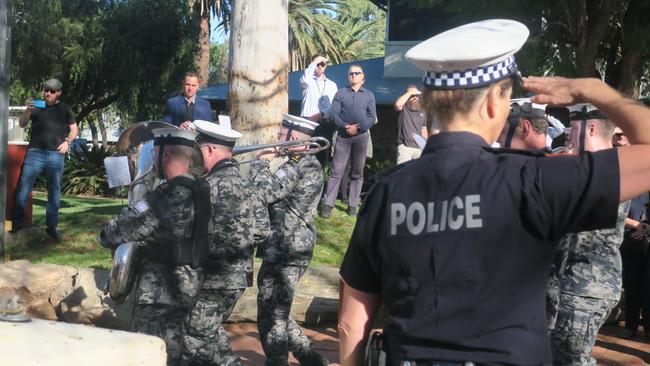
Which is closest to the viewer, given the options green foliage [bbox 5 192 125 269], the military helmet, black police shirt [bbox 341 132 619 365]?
black police shirt [bbox 341 132 619 365]

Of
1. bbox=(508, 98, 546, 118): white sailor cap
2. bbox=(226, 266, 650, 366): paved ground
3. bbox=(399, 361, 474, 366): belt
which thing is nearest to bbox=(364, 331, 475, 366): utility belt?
bbox=(399, 361, 474, 366): belt

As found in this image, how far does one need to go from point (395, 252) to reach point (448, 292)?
0.19 meters

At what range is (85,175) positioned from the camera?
2044 centimetres

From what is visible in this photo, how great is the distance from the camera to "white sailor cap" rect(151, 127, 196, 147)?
559cm

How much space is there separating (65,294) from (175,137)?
337 cm

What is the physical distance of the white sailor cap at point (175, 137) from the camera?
5.59m

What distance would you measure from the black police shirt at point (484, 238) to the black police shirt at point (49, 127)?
9.21m

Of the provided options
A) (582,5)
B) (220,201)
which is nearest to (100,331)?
(220,201)

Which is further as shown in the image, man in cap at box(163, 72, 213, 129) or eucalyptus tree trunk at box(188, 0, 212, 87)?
eucalyptus tree trunk at box(188, 0, 212, 87)

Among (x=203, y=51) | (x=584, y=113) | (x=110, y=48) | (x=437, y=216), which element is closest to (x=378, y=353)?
(x=437, y=216)

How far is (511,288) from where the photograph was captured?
95.3 inches

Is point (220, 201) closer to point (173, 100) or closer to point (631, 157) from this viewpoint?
point (631, 157)

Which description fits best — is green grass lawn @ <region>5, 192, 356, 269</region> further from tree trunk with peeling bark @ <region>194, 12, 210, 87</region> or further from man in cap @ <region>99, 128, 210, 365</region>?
tree trunk with peeling bark @ <region>194, 12, 210, 87</region>

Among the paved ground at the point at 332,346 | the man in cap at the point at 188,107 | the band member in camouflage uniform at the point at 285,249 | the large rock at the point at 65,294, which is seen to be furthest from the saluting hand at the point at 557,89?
the man in cap at the point at 188,107
